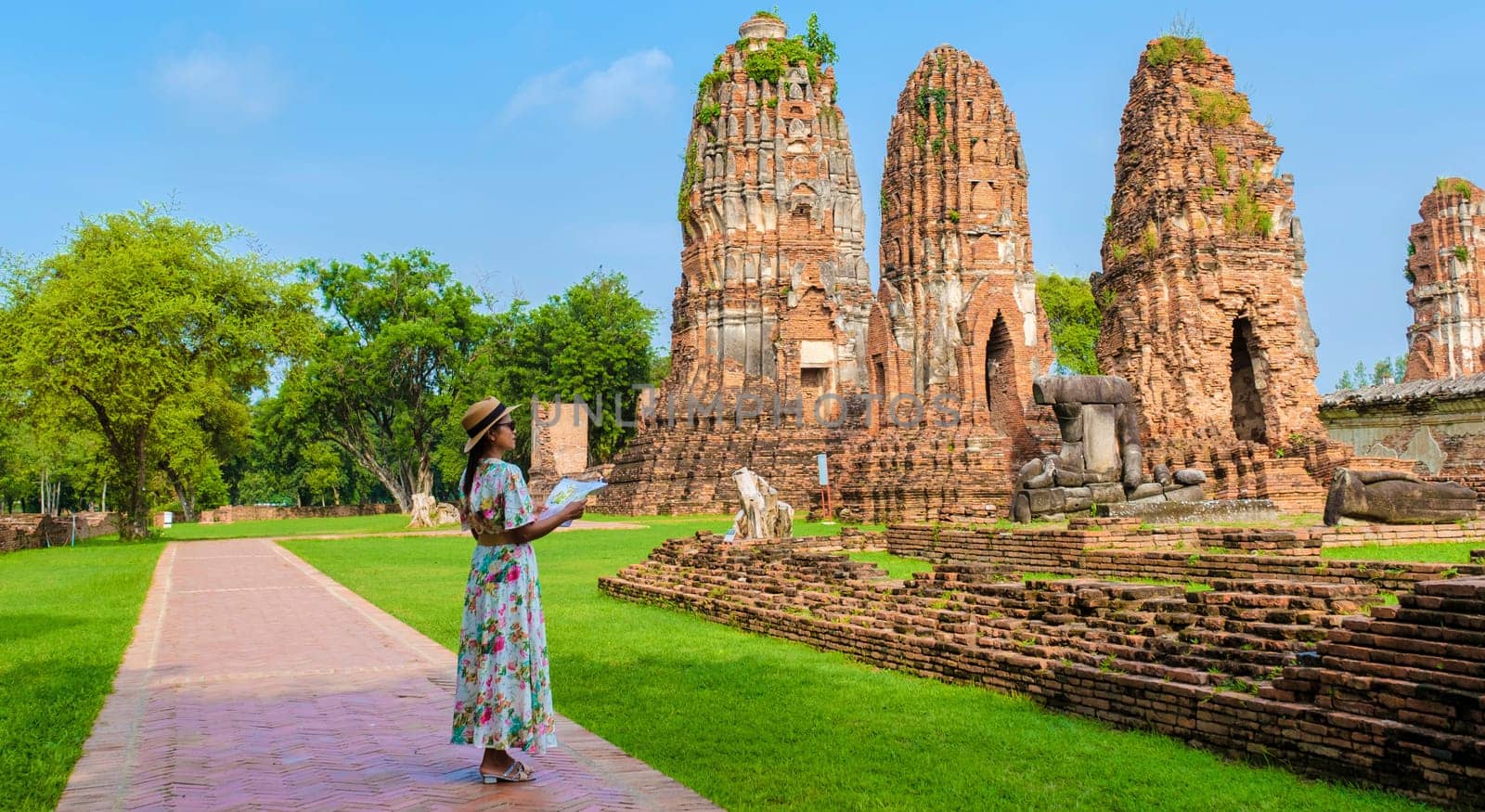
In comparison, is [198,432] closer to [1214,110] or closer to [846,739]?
[1214,110]

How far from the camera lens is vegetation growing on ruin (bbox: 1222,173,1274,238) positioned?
22.5 m

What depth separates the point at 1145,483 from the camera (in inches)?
664

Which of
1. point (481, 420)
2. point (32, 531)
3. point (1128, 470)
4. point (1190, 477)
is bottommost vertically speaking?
point (32, 531)

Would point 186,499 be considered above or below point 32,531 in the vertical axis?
above

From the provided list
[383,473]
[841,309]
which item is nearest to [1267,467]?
[841,309]

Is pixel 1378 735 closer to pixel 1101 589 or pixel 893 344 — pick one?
pixel 1101 589

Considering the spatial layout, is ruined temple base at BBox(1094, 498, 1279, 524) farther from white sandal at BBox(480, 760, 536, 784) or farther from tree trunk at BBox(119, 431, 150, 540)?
tree trunk at BBox(119, 431, 150, 540)

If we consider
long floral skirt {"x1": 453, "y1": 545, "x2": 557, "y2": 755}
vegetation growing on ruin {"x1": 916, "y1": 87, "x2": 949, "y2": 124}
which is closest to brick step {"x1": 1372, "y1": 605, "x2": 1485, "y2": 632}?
long floral skirt {"x1": 453, "y1": 545, "x2": 557, "y2": 755}

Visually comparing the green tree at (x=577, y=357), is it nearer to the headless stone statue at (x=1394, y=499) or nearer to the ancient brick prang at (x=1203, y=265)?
the ancient brick prang at (x=1203, y=265)

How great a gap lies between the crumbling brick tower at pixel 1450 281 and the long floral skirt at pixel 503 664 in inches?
1588

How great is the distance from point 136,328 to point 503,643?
25.6m

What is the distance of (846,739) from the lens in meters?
6.44

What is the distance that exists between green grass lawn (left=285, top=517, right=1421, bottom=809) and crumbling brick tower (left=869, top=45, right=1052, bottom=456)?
21411mm

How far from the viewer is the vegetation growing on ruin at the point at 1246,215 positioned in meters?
22.5
